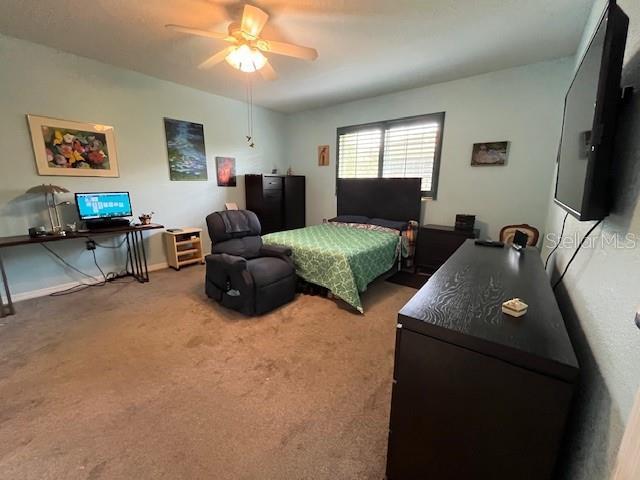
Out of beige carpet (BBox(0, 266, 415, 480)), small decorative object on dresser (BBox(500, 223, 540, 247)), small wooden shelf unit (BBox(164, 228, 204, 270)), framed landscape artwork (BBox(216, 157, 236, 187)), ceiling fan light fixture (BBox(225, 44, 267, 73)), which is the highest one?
ceiling fan light fixture (BBox(225, 44, 267, 73))

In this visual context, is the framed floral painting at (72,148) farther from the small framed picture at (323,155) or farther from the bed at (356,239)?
the small framed picture at (323,155)

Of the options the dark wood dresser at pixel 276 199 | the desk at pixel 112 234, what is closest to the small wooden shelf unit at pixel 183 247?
the desk at pixel 112 234

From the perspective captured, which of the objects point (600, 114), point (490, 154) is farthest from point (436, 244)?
point (600, 114)

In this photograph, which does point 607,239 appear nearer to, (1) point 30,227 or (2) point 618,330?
(2) point 618,330

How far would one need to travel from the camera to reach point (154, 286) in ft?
10.9

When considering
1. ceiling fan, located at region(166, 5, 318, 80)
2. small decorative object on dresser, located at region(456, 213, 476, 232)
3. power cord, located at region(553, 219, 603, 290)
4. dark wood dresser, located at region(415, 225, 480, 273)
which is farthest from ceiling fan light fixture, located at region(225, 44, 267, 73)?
small decorative object on dresser, located at region(456, 213, 476, 232)

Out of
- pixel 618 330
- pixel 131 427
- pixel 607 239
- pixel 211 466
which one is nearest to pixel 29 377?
pixel 131 427

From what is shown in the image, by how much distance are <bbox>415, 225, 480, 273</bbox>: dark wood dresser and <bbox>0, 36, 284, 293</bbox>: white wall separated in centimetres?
329

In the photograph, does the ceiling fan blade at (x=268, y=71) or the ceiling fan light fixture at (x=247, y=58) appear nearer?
the ceiling fan light fixture at (x=247, y=58)

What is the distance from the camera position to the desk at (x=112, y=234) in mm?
2549

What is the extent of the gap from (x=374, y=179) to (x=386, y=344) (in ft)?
9.20

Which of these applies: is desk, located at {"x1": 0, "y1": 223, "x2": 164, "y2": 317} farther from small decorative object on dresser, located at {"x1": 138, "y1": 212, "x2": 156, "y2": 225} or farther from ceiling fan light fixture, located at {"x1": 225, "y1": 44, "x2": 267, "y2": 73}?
ceiling fan light fixture, located at {"x1": 225, "y1": 44, "x2": 267, "y2": 73}

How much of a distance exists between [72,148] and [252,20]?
2.62 meters

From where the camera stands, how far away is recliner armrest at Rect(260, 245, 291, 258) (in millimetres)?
2920
